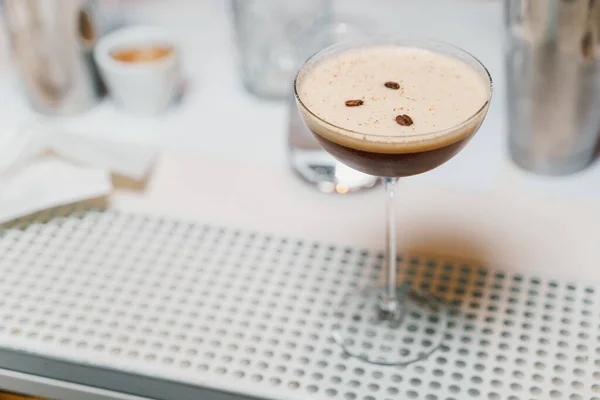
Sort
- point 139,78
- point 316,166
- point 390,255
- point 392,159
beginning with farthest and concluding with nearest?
point 139,78 < point 316,166 < point 390,255 < point 392,159

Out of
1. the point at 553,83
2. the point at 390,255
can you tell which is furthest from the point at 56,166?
the point at 553,83

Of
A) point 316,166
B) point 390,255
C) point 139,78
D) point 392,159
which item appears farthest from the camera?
point 139,78

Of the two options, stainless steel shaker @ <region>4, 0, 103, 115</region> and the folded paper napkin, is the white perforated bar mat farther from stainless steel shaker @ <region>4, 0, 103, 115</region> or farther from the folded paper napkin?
stainless steel shaker @ <region>4, 0, 103, 115</region>

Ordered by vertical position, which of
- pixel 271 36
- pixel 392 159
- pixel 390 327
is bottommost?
pixel 390 327

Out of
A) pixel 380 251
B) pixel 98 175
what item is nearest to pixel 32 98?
pixel 98 175

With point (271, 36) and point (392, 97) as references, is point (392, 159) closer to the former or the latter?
point (392, 97)

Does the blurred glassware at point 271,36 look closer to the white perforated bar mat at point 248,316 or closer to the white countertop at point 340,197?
the white countertop at point 340,197

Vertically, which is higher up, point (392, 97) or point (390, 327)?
point (392, 97)
